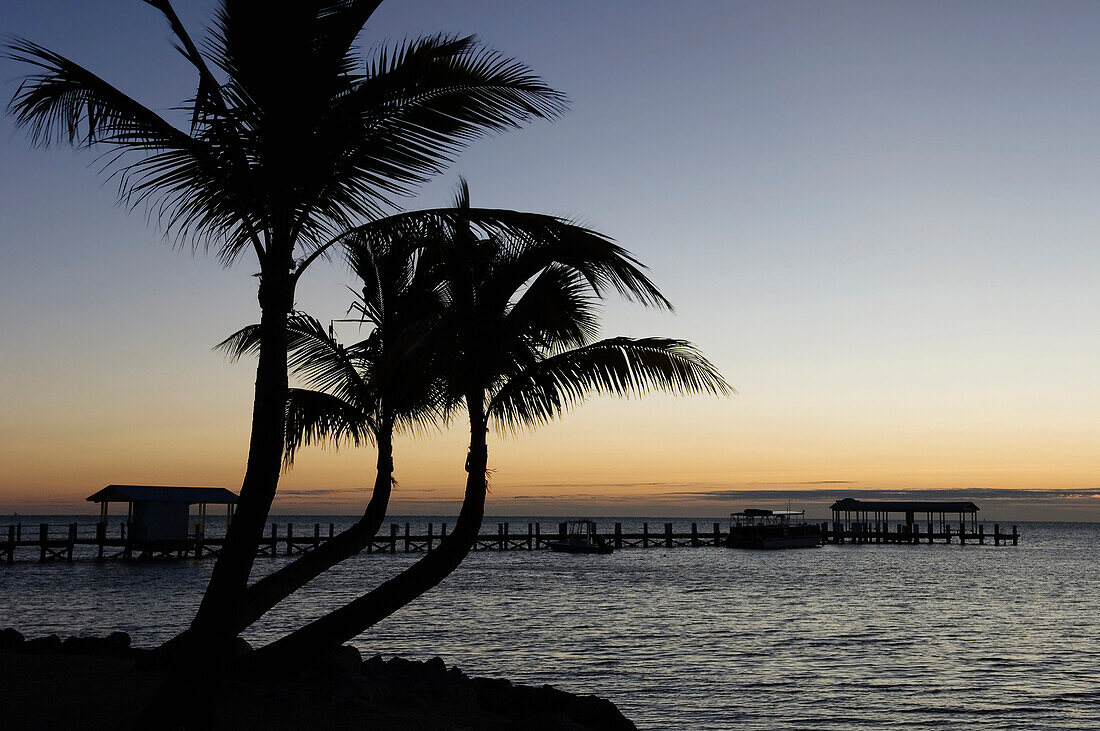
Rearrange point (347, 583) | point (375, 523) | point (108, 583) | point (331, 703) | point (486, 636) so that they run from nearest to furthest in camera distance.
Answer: point (331, 703)
point (375, 523)
point (486, 636)
point (108, 583)
point (347, 583)

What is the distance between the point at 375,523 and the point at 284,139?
542 centimetres

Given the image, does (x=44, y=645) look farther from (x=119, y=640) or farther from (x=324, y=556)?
(x=324, y=556)

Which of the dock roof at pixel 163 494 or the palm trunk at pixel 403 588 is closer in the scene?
the palm trunk at pixel 403 588

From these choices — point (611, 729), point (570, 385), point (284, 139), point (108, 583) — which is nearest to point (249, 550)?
point (284, 139)

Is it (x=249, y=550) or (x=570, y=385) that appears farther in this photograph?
(x=570, y=385)

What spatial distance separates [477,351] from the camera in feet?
32.2

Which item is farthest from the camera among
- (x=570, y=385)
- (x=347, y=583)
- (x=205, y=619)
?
(x=347, y=583)

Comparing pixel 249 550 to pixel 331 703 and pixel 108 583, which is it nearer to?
pixel 331 703

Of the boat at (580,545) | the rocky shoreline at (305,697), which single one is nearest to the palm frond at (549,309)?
the rocky shoreline at (305,697)

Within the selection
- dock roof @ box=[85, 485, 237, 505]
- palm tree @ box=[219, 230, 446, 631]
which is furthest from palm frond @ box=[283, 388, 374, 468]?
dock roof @ box=[85, 485, 237, 505]

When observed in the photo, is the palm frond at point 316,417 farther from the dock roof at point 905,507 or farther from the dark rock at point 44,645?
the dock roof at point 905,507

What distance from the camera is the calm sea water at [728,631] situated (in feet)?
59.6

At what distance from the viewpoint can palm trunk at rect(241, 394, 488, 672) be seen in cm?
963

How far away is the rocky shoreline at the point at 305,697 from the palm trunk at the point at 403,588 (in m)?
0.32
